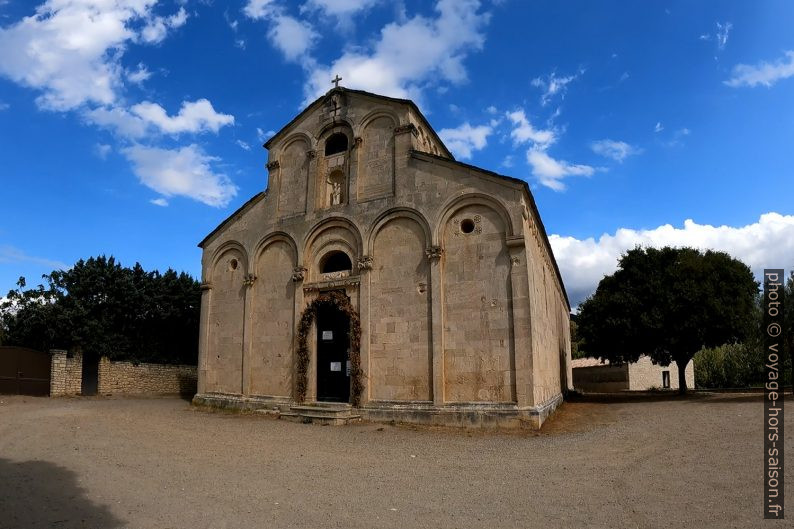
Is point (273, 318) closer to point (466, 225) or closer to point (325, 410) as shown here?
point (325, 410)

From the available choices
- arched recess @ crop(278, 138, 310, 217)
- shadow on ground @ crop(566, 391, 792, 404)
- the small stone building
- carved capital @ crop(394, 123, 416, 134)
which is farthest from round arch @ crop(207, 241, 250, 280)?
the small stone building

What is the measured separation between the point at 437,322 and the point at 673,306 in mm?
13664

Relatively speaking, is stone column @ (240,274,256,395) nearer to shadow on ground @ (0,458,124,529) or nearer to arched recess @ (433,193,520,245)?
arched recess @ (433,193,520,245)

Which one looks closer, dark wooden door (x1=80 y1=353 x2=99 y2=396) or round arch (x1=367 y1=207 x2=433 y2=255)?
round arch (x1=367 y1=207 x2=433 y2=255)

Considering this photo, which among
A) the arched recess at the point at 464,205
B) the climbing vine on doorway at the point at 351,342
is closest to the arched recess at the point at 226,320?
the climbing vine on doorway at the point at 351,342

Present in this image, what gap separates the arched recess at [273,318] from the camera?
17.0 metres

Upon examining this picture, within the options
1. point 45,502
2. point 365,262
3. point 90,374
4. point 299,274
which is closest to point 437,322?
point 365,262

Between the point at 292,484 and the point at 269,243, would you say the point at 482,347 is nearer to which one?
the point at 292,484

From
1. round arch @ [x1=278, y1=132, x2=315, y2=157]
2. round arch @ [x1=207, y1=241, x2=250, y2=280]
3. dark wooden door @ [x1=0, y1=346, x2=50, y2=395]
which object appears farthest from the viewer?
dark wooden door @ [x1=0, y1=346, x2=50, y2=395]

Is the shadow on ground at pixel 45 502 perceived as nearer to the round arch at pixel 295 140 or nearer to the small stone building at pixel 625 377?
the round arch at pixel 295 140

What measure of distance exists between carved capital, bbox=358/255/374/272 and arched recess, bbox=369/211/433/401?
140 millimetres

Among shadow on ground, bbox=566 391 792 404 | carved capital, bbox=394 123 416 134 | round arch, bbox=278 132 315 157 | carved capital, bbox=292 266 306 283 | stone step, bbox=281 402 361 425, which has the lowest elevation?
shadow on ground, bbox=566 391 792 404

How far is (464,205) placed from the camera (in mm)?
14969

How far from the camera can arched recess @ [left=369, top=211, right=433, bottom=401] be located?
14.6 meters
